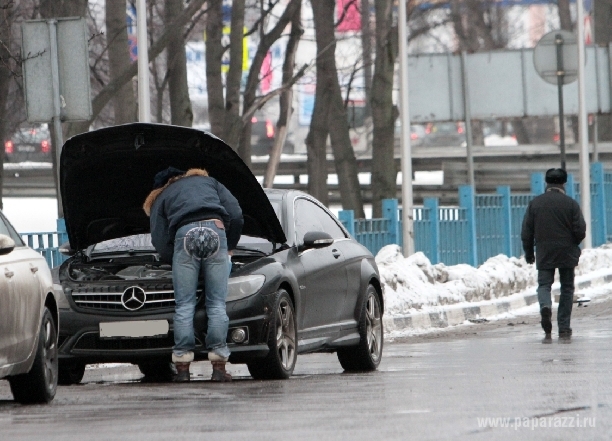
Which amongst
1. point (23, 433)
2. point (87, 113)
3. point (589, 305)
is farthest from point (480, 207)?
point (23, 433)

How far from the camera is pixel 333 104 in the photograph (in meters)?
32.0

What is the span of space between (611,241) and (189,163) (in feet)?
74.4

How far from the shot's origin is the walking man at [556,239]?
1723 centimetres

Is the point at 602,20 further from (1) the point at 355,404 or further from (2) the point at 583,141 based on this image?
(1) the point at 355,404

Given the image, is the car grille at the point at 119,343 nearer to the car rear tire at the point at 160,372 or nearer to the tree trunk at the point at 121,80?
the car rear tire at the point at 160,372

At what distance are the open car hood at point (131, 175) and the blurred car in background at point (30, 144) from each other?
764 inches

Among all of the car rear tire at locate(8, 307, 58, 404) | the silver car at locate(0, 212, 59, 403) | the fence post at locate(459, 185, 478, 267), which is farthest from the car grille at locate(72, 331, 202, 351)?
the fence post at locate(459, 185, 478, 267)

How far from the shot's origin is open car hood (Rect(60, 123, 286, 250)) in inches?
464

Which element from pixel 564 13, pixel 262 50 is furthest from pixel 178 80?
pixel 564 13

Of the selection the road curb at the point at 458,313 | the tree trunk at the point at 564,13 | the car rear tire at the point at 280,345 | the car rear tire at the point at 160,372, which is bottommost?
the road curb at the point at 458,313

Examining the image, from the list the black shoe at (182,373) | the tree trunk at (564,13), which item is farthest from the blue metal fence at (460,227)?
the tree trunk at (564,13)

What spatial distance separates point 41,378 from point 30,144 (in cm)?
3028

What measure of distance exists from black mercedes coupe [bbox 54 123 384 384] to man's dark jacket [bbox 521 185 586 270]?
4.46 meters

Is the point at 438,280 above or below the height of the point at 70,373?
below
